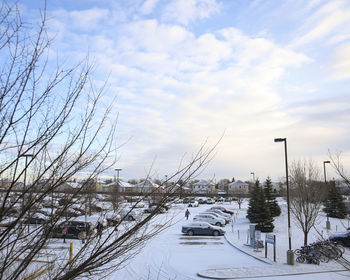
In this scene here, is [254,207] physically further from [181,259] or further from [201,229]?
[181,259]

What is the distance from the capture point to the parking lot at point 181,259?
36.4ft

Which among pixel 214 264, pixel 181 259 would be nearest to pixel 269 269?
pixel 214 264

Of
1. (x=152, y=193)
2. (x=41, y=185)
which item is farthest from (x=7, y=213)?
(x=152, y=193)

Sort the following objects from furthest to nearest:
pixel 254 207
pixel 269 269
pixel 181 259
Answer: pixel 254 207 → pixel 181 259 → pixel 269 269

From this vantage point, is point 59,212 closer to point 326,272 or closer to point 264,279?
point 264,279

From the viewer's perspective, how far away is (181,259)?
13.5 metres

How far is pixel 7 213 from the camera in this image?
289cm

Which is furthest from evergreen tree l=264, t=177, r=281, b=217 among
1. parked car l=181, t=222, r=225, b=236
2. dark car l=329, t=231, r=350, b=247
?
dark car l=329, t=231, r=350, b=247

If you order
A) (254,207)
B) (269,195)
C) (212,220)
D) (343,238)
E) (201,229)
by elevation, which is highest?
(269,195)

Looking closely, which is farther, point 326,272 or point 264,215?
point 264,215

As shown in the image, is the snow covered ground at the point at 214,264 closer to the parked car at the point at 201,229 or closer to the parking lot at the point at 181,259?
the parking lot at the point at 181,259

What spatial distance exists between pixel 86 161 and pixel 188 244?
51.9 feet

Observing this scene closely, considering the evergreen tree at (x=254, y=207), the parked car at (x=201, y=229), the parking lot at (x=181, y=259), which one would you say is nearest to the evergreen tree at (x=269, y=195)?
the evergreen tree at (x=254, y=207)

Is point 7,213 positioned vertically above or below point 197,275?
above
